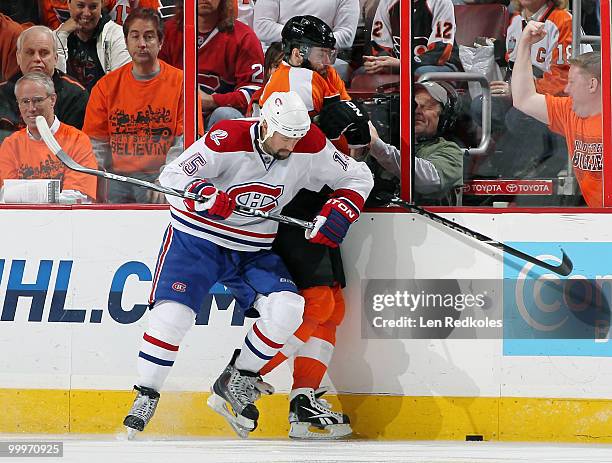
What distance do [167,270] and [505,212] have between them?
134cm

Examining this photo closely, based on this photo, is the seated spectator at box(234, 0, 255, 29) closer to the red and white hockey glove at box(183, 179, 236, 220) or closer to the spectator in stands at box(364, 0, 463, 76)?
the spectator in stands at box(364, 0, 463, 76)

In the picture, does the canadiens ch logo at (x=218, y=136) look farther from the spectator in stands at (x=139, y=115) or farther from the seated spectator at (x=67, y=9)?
the seated spectator at (x=67, y=9)

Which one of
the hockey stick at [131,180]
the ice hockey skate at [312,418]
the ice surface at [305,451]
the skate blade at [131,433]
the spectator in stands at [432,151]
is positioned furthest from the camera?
the spectator in stands at [432,151]

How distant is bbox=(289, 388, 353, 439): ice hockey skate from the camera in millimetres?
4496

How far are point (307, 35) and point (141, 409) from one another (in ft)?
5.11

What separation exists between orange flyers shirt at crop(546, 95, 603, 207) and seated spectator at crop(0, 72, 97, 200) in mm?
1873

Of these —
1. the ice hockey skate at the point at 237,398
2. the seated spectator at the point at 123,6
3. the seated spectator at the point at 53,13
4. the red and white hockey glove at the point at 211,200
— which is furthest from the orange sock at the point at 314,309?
the seated spectator at the point at 53,13

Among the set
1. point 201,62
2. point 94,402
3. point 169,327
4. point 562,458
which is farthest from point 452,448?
point 201,62

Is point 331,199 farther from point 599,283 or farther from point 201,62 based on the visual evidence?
point 599,283

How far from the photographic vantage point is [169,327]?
4.29m

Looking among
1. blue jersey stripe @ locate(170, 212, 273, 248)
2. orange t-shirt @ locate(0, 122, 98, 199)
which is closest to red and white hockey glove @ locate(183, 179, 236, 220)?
blue jersey stripe @ locate(170, 212, 273, 248)

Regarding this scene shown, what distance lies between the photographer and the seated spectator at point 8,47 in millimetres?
4684

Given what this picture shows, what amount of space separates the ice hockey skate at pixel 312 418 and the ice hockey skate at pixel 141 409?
55 centimetres

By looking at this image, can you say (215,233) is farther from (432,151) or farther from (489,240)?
(489,240)
